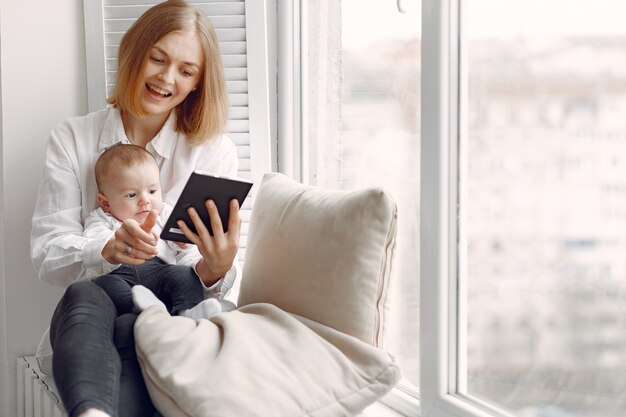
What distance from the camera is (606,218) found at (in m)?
1.31

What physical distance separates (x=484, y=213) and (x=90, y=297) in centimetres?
77

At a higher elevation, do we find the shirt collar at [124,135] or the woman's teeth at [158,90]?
the woman's teeth at [158,90]

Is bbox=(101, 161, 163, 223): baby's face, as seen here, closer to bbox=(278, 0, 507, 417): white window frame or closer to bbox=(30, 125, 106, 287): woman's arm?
bbox=(30, 125, 106, 287): woman's arm

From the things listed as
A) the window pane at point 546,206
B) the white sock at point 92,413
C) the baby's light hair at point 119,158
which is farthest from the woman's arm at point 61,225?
the window pane at point 546,206

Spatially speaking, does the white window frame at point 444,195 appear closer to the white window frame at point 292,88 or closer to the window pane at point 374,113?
the window pane at point 374,113

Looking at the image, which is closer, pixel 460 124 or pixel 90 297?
pixel 90 297

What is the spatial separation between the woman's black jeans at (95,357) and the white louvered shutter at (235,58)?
30.4 inches

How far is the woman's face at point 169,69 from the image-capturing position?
2021 millimetres

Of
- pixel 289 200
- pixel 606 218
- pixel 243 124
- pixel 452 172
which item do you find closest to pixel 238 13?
pixel 243 124

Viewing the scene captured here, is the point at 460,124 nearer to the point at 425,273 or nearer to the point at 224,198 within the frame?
the point at 425,273

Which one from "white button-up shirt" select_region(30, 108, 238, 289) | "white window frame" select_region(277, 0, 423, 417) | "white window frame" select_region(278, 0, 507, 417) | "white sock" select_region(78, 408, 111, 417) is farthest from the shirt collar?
"white sock" select_region(78, 408, 111, 417)

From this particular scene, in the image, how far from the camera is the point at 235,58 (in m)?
2.33

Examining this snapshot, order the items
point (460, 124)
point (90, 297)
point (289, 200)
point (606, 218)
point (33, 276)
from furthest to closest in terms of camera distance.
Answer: point (33, 276) < point (289, 200) < point (460, 124) < point (90, 297) < point (606, 218)

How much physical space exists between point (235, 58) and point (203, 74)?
0.84 ft
